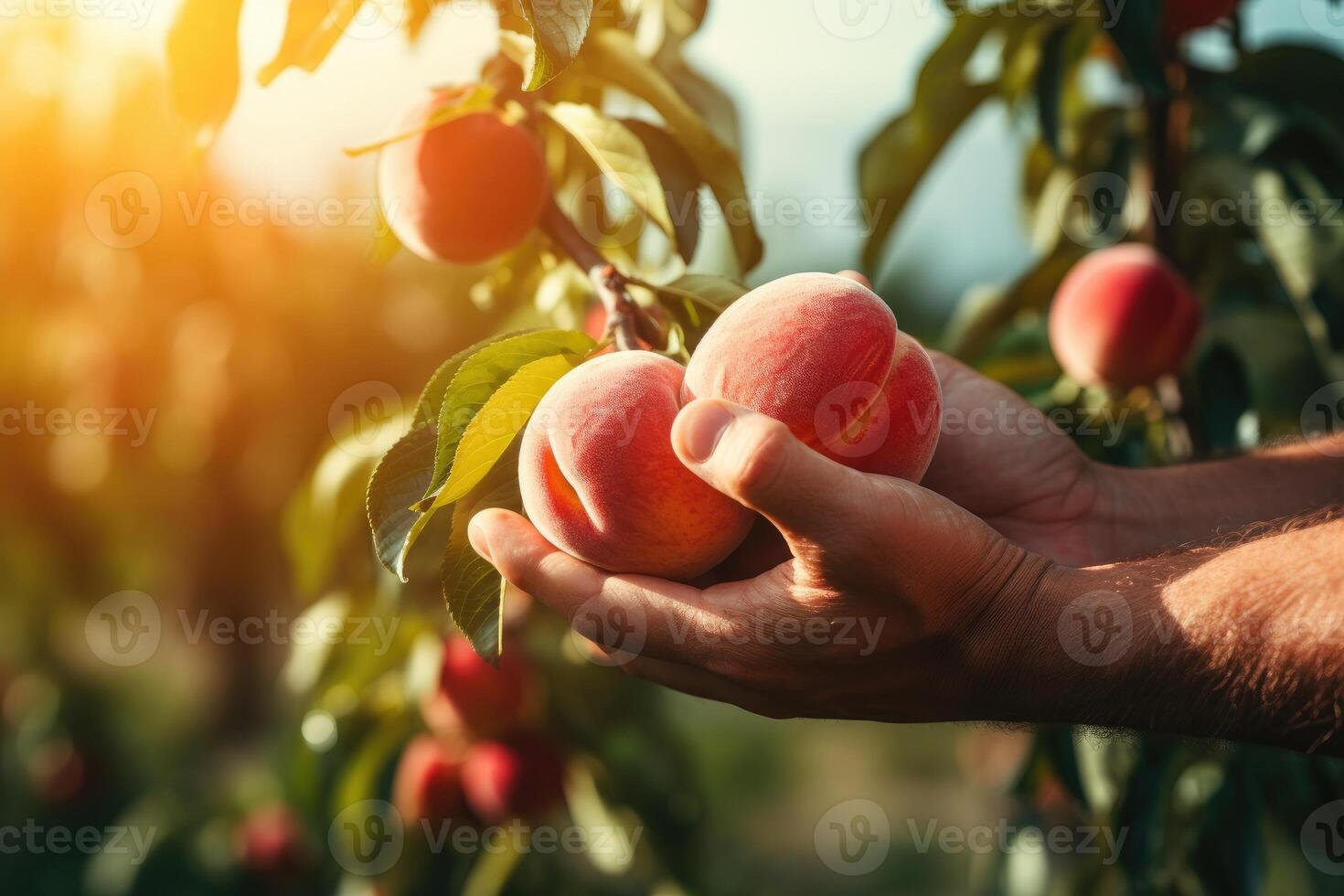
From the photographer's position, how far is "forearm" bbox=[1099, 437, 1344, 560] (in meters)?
1.03

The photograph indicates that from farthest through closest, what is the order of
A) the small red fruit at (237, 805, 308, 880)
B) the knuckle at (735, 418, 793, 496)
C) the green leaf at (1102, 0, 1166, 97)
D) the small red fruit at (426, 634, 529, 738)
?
1. the small red fruit at (237, 805, 308, 880)
2. the small red fruit at (426, 634, 529, 738)
3. the green leaf at (1102, 0, 1166, 97)
4. the knuckle at (735, 418, 793, 496)


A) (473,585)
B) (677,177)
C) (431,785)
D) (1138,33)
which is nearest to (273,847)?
(431,785)

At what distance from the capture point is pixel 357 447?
1176mm

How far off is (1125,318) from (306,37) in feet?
2.86

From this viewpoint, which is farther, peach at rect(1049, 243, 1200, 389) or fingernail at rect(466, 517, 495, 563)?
peach at rect(1049, 243, 1200, 389)

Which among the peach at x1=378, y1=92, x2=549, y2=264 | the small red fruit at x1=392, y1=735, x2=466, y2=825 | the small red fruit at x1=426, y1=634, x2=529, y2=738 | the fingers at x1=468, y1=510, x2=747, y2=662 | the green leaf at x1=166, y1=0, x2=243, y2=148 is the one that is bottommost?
the small red fruit at x1=392, y1=735, x2=466, y2=825

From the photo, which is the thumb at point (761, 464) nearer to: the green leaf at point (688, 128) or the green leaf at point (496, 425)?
the green leaf at point (496, 425)

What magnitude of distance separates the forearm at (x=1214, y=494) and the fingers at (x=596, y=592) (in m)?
0.55

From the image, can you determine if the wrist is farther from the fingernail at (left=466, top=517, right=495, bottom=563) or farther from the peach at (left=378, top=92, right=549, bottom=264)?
the peach at (left=378, top=92, right=549, bottom=264)

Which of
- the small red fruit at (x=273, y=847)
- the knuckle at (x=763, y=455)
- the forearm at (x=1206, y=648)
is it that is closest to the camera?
the knuckle at (x=763, y=455)

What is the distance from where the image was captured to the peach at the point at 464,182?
83 centimetres

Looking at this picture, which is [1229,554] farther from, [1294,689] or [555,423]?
[555,423]

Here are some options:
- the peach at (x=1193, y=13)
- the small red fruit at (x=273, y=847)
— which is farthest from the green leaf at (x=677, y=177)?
the small red fruit at (x=273, y=847)

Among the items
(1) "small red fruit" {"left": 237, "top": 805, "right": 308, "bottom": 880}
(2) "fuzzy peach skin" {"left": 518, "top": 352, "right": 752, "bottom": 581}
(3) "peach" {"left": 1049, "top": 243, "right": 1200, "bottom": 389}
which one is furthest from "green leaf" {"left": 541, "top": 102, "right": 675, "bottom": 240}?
(1) "small red fruit" {"left": 237, "top": 805, "right": 308, "bottom": 880}
